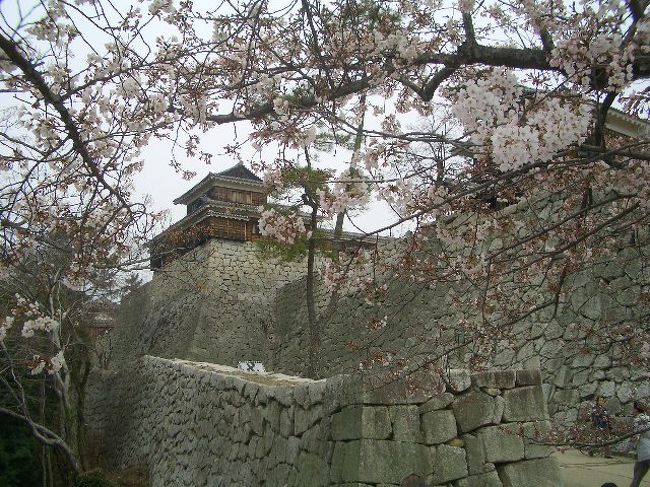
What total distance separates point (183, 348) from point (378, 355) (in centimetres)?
1358

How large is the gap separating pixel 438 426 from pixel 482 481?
397 mm

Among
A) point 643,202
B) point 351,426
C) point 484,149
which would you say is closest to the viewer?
point 484,149

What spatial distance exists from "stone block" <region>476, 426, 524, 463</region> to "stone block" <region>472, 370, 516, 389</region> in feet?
0.82

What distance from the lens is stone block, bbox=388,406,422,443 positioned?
3438 mm

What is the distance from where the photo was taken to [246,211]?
17203mm

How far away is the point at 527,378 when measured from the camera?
3.79m

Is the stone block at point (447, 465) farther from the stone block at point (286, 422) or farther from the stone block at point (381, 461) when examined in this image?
the stone block at point (286, 422)

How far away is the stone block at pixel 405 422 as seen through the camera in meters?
3.44

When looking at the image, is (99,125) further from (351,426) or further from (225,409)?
(225,409)

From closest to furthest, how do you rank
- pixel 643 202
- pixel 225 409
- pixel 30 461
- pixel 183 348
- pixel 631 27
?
pixel 631 27 < pixel 643 202 < pixel 225 409 < pixel 30 461 < pixel 183 348

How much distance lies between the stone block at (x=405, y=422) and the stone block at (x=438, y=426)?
0.04 m

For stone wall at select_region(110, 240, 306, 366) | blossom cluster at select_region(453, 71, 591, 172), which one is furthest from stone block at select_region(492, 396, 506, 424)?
stone wall at select_region(110, 240, 306, 366)

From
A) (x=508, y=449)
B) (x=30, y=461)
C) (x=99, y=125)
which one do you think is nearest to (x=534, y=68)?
(x=508, y=449)

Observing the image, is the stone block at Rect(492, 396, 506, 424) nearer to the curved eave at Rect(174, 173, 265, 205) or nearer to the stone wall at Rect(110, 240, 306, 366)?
the stone wall at Rect(110, 240, 306, 366)
